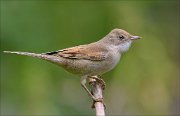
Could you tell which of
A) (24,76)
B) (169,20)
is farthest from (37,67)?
(169,20)

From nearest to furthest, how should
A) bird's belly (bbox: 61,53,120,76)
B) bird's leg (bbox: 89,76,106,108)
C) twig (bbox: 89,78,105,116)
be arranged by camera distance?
twig (bbox: 89,78,105,116)
bird's leg (bbox: 89,76,106,108)
bird's belly (bbox: 61,53,120,76)

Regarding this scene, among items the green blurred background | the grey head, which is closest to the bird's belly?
the grey head

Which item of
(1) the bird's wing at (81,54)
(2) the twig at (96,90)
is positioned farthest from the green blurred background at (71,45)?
(2) the twig at (96,90)

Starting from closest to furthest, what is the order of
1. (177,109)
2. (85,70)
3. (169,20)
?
(85,70) → (169,20) → (177,109)

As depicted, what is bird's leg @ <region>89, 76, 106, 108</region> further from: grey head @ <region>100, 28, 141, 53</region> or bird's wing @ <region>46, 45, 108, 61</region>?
grey head @ <region>100, 28, 141, 53</region>

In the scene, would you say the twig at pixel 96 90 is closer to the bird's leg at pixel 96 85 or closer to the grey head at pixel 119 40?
the bird's leg at pixel 96 85

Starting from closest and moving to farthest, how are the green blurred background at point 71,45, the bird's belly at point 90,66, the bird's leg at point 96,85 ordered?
the bird's leg at point 96,85 < the bird's belly at point 90,66 < the green blurred background at point 71,45

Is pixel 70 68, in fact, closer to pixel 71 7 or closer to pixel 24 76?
pixel 24 76
